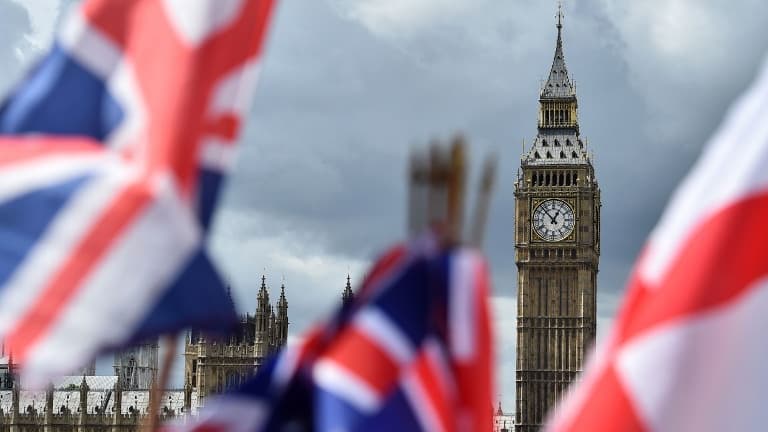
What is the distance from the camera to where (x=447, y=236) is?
671 centimetres

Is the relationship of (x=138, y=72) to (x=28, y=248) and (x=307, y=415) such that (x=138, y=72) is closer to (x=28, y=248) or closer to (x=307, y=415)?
(x=28, y=248)

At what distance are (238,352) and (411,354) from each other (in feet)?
253

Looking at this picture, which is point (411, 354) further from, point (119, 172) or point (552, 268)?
point (552, 268)

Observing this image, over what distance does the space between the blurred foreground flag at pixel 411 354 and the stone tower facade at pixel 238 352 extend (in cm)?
7621

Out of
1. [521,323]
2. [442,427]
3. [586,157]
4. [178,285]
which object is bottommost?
[442,427]

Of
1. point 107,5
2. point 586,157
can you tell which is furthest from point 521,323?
point 107,5

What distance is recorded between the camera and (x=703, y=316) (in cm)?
Answer: 653

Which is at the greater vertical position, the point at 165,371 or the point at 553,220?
the point at 553,220

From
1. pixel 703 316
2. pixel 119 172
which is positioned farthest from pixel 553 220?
pixel 703 316

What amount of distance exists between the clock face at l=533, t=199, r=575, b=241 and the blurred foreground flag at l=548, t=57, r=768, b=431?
71.3m

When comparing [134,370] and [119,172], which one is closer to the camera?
[119,172]

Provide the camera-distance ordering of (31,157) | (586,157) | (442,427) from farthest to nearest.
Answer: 1. (586,157)
2. (31,157)
3. (442,427)

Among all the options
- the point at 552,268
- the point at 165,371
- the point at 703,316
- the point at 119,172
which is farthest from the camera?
the point at 552,268

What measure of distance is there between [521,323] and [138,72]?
7105 cm
